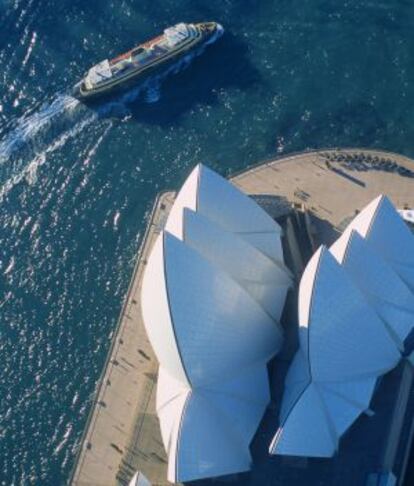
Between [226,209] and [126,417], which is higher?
[226,209]

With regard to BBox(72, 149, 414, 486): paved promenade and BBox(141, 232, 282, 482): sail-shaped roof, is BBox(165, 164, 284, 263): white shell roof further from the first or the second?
BBox(72, 149, 414, 486): paved promenade

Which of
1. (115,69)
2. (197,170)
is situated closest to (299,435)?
(197,170)

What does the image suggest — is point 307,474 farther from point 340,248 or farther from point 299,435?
point 340,248

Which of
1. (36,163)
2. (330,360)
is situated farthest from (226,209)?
(36,163)

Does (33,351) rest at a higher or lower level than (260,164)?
lower

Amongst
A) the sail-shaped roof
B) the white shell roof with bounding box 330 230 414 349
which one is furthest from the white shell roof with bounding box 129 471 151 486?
the white shell roof with bounding box 330 230 414 349

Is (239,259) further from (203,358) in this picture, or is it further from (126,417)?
(126,417)
